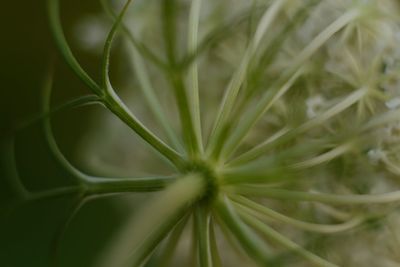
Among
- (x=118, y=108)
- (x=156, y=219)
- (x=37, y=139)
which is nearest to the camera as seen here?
(x=156, y=219)

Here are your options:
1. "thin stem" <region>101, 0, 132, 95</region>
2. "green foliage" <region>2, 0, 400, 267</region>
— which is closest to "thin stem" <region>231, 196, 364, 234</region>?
"green foliage" <region>2, 0, 400, 267</region>

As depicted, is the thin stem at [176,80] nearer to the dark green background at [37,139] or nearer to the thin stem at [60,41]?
the thin stem at [60,41]

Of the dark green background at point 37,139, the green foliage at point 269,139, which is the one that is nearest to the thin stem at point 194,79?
the green foliage at point 269,139

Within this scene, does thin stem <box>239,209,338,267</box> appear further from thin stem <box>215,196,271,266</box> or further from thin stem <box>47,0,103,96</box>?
thin stem <box>47,0,103,96</box>

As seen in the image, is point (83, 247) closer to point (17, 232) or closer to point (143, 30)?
point (17, 232)

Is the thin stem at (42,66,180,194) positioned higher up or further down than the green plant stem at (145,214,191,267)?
higher up

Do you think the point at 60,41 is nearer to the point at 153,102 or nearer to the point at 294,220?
the point at 153,102

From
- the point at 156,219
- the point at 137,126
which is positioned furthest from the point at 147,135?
the point at 156,219
